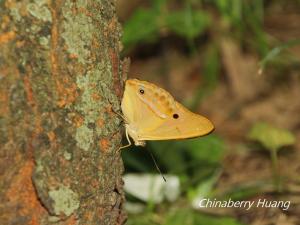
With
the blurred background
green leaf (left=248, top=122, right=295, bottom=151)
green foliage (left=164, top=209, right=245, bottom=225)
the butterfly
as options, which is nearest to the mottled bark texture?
the butterfly

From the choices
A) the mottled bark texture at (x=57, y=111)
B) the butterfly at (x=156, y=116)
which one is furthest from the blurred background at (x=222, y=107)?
the mottled bark texture at (x=57, y=111)

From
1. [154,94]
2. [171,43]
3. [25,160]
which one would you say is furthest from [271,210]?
[171,43]

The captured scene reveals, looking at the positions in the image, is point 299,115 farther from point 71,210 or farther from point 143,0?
point 71,210

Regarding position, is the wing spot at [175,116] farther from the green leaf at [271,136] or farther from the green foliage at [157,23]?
the green foliage at [157,23]

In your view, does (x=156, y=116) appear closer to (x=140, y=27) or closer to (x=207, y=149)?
(x=207, y=149)

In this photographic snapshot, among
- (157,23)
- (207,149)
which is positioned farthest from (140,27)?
(207,149)

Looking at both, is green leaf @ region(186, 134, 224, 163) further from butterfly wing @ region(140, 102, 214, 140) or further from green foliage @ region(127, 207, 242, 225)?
Result: butterfly wing @ region(140, 102, 214, 140)

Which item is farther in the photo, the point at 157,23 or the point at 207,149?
the point at 157,23
